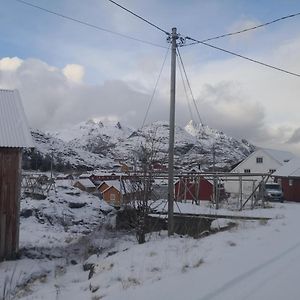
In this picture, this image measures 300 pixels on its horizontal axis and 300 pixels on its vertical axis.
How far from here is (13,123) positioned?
686 inches

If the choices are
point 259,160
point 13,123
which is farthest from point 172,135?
point 259,160

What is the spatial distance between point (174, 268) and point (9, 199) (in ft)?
30.7

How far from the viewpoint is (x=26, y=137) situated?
54.3 feet

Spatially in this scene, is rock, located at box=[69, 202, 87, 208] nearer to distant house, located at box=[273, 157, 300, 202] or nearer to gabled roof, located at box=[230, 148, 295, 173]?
distant house, located at box=[273, 157, 300, 202]

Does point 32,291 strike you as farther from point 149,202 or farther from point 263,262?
point 149,202

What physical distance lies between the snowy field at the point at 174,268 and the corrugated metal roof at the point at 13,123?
4.17 m

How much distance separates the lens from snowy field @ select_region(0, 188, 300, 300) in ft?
24.2

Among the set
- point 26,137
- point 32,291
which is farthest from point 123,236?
point 32,291

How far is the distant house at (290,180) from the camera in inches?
2084

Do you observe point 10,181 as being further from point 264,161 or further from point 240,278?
point 264,161

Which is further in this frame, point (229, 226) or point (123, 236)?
point (123, 236)

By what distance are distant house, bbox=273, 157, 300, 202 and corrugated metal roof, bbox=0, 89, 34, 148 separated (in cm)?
3830

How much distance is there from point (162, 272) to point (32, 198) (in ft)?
72.9

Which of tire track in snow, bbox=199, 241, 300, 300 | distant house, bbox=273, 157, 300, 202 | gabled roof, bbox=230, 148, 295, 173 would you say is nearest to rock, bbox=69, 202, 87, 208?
tire track in snow, bbox=199, 241, 300, 300
